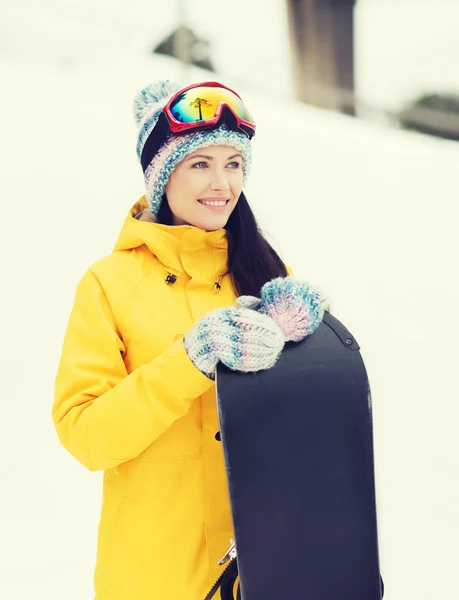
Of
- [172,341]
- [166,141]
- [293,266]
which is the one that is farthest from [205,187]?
[293,266]

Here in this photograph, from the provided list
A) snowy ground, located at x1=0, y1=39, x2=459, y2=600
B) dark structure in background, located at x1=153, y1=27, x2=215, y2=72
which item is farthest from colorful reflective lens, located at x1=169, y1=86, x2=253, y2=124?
dark structure in background, located at x1=153, y1=27, x2=215, y2=72

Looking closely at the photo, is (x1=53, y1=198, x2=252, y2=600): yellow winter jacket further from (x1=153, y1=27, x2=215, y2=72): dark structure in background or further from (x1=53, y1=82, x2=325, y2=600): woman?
(x1=153, y1=27, x2=215, y2=72): dark structure in background

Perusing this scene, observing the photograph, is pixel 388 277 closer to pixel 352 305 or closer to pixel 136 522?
pixel 352 305

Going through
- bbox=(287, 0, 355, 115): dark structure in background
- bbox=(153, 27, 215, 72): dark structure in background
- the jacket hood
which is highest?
bbox=(287, 0, 355, 115): dark structure in background

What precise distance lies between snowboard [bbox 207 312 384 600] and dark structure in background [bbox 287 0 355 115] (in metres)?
9.57

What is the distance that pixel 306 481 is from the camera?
1.10 metres

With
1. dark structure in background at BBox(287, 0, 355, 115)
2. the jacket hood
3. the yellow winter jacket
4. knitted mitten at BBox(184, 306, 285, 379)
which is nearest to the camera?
knitted mitten at BBox(184, 306, 285, 379)

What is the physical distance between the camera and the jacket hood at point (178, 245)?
1207mm

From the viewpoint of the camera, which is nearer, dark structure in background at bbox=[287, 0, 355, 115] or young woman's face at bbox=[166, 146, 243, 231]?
young woman's face at bbox=[166, 146, 243, 231]

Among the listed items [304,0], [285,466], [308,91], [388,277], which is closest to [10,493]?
[285,466]

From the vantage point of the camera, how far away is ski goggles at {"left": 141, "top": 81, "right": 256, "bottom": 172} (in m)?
1.24

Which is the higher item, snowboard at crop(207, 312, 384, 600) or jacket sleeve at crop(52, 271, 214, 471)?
jacket sleeve at crop(52, 271, 214, 471)

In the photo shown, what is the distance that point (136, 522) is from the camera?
1.12m

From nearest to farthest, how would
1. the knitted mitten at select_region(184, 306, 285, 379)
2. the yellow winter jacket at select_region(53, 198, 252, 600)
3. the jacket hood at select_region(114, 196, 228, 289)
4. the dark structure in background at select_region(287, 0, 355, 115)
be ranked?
the knitted mitten at select_region(184, 306, 285, 379) < the yellow winter jacket at select_region(53, 198, 252, 600) < the jacket hood at select_region(114, 196, 228, 289) < the dark structure in background at select_region(287, 0, 355, 115)
